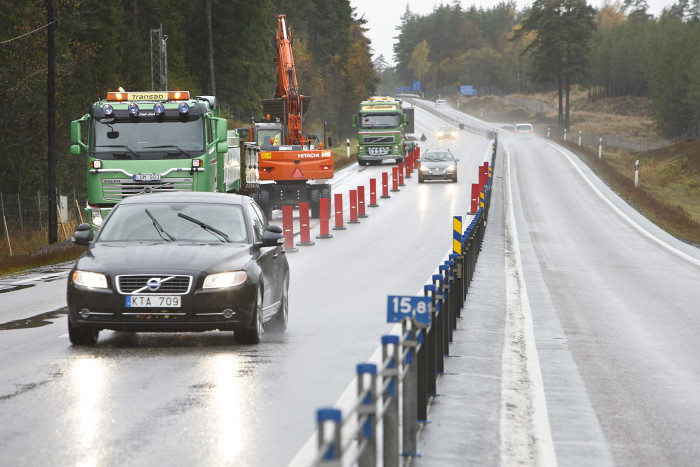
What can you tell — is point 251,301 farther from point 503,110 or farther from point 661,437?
point 503,110

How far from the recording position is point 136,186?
67.6 ft

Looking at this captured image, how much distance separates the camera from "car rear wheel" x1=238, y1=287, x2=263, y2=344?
10.9 metres

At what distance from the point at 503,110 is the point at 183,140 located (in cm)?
15588

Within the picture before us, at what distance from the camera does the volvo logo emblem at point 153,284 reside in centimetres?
1045

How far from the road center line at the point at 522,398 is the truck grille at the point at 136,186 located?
733cm

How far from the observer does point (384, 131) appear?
2272 inches

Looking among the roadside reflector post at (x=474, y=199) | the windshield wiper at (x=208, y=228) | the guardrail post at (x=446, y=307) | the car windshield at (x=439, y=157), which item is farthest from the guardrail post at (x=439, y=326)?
the car windshield at (x=439, y=157)

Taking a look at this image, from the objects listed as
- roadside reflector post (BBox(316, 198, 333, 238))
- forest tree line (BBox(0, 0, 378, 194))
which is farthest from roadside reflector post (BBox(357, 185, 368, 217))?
forest tree line (BBox(0, 0, 378, 194))

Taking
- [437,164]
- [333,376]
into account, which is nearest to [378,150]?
[437,164]

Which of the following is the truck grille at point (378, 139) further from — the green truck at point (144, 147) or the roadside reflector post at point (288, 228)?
the green truck at point (144, 147)

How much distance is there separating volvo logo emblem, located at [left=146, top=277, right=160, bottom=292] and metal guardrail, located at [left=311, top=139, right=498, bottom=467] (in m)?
2.74

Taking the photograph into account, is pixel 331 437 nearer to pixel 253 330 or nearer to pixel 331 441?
pixel 331 441

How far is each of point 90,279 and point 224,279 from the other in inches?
51.2

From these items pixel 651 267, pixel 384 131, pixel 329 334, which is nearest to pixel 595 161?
Answer: pixel 384 131
